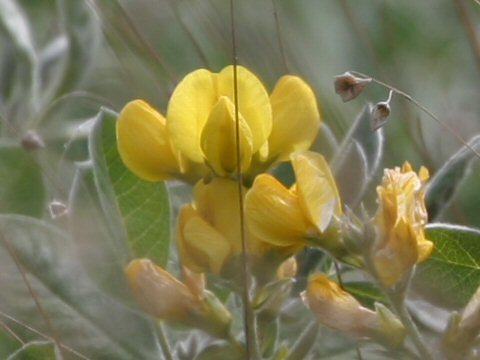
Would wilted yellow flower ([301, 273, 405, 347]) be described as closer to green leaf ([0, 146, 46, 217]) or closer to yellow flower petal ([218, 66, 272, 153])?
yellow flower petal ([218, 66, 272, 153])

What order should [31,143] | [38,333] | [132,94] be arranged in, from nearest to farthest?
[38,333] → [31,143] → [132,94]

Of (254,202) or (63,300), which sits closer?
(254,202)

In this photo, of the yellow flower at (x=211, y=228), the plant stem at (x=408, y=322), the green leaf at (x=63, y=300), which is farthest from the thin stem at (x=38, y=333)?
the plant stem at (x=408, y=322)

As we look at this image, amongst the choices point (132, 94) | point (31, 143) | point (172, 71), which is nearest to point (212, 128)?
point (31, 143)

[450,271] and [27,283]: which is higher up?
[27,283]

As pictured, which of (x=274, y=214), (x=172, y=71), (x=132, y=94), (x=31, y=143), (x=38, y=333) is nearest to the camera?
(x=274, y=214)

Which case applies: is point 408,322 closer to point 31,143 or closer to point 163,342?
point 163,342

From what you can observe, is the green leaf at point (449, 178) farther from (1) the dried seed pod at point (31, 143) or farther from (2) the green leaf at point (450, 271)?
(1) the dried seed pod at point (31, 143)

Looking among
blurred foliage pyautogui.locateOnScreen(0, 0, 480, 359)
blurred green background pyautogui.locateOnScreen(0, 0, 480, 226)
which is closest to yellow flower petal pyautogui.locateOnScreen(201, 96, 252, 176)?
blurred foliage pyautogui.locateOnScreen(0, 0, 480, 359)
